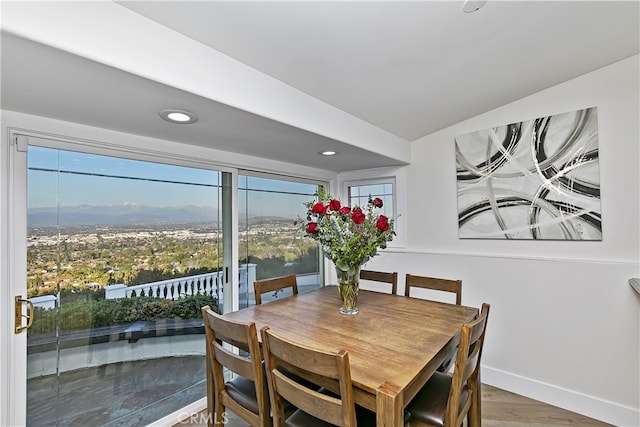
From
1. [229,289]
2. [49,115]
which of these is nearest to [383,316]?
[229,289]

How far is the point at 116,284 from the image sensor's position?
199 centimetres

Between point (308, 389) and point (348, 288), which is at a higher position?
point (348, 288)

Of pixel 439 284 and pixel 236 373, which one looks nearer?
pixel 236 373

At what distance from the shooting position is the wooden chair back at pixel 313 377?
3.49 feet

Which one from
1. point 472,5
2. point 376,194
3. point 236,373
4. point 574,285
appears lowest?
point 236,373

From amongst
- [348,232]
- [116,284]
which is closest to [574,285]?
[348,232]

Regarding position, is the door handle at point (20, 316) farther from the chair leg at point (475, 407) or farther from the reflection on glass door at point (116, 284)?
the chair leg at point (475, 407)

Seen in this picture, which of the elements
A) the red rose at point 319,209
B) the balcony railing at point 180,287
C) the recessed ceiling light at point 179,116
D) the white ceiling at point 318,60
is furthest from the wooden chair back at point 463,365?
the balcony railing at point 180,287

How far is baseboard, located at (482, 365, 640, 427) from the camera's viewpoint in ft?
6.84

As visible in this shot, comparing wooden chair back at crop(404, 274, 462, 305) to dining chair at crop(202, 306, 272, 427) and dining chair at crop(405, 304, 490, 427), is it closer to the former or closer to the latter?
dining chair at crop(405, 304, 490, 427)

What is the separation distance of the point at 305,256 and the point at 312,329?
1.96 meters

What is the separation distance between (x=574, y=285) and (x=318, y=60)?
2.52 metres

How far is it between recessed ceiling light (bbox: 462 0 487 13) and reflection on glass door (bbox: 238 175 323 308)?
2019 millimetres

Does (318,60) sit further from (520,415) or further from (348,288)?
(520,415)
